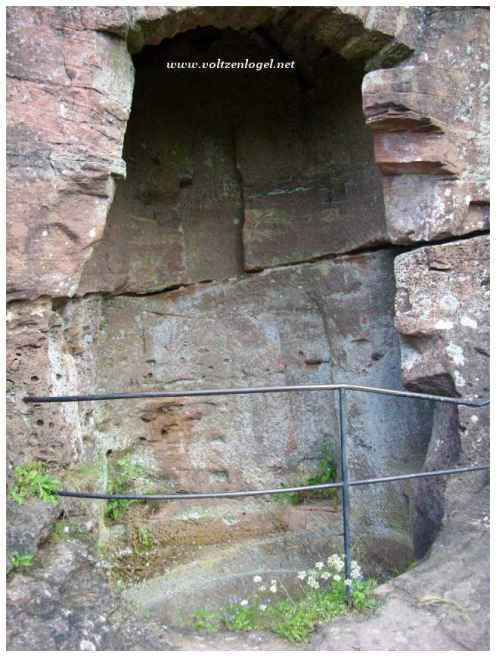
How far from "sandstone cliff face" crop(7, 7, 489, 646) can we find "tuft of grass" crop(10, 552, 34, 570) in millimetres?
518

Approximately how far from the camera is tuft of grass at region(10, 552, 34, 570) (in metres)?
2.55

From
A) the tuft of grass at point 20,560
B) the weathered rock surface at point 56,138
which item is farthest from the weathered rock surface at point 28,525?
the weathered rock surface at point 56,138

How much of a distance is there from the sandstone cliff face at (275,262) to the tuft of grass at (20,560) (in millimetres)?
518

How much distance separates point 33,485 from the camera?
288 centimetres

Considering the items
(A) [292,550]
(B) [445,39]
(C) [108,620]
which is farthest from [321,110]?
(C) [108,620]

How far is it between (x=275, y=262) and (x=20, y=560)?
101 inches

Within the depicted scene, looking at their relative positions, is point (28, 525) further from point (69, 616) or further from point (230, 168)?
point (230, 168)

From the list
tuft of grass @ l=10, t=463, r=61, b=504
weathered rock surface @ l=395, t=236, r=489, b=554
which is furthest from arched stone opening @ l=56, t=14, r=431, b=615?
tuft of grass @ l=10, t=463, r=61, b=504

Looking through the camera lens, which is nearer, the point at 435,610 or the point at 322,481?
the point at 435,610

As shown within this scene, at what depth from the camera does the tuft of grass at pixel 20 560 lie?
2.55 metres

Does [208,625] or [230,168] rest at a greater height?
[230,168]

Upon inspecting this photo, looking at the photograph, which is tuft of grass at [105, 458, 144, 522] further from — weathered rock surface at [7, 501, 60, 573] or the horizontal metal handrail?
the horizontal metal handrail

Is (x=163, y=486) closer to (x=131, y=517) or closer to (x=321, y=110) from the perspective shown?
(x=131, y=517)

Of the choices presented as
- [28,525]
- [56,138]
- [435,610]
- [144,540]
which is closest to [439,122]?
[56,138]
